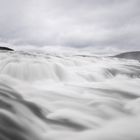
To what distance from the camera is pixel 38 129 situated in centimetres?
217

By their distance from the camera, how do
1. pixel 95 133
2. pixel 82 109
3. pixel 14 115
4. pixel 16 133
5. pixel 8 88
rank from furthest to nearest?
1. pixel 8 88
2. pixel 82 109
3. pixel 14 115
4. pixel 95 133
5. pixel 16 133

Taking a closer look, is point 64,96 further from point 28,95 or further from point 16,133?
point 16,133

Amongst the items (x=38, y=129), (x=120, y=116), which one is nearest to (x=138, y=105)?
(x=120, y=116)

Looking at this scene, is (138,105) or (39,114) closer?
(39,114)

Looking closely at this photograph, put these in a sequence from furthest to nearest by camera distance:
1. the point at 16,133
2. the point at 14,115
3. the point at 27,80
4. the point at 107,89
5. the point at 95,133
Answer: the point at 27,80
the point at 107,89
the point at 14,115
the point at 95,133
the point at 16,133

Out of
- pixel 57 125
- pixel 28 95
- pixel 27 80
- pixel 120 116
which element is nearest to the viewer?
pixel 57 125

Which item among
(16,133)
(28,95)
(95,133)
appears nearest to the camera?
(16,133)

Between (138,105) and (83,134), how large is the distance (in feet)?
4.65

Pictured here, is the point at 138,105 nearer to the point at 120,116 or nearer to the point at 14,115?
the point at 120,116

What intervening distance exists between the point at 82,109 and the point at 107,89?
144 centimetres

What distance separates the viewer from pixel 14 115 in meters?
2.44

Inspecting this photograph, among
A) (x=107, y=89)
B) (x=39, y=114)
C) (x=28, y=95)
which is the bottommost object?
(x=39, y=114)

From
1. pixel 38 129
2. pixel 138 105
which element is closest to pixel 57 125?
pixel 38 129

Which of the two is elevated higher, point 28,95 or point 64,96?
point 64,96
